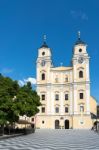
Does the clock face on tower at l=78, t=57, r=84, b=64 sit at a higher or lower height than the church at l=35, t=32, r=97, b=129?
higher

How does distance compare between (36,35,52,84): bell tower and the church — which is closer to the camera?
the church

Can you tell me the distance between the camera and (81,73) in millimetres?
82188

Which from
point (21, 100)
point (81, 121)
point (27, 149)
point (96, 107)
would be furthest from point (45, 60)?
point (27, 149)

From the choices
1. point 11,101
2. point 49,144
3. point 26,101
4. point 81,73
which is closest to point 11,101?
point 11,101

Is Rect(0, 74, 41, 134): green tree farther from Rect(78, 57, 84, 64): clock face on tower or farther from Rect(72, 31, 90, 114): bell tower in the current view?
Rect(78, 57, 84, 64): clock face on tower

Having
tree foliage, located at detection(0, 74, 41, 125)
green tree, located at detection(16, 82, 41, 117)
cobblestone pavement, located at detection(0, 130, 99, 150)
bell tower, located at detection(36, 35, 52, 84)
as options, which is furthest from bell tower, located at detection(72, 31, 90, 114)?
cobblestone pavement, located at detection(0, 130, 99, 150)

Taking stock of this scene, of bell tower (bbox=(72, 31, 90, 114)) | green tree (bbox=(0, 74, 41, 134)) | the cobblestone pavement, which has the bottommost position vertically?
the cobblestone pavement

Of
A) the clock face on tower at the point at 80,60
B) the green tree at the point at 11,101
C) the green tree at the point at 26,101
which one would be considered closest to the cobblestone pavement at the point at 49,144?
the green tree at the point at 11,101

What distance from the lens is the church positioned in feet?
263

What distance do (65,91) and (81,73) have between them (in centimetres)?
624

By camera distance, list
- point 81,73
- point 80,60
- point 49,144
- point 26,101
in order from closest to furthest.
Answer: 1. point 49,144
2. point 26,101
3. point 81,73
4. point 80,60

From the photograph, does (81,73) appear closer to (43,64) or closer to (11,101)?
(43,64)

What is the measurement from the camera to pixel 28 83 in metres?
49.2

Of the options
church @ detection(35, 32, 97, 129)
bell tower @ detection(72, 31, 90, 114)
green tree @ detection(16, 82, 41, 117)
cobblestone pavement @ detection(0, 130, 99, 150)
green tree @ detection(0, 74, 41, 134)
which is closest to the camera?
cobblestone pavement @ detection(0, 130, 99, 150)
